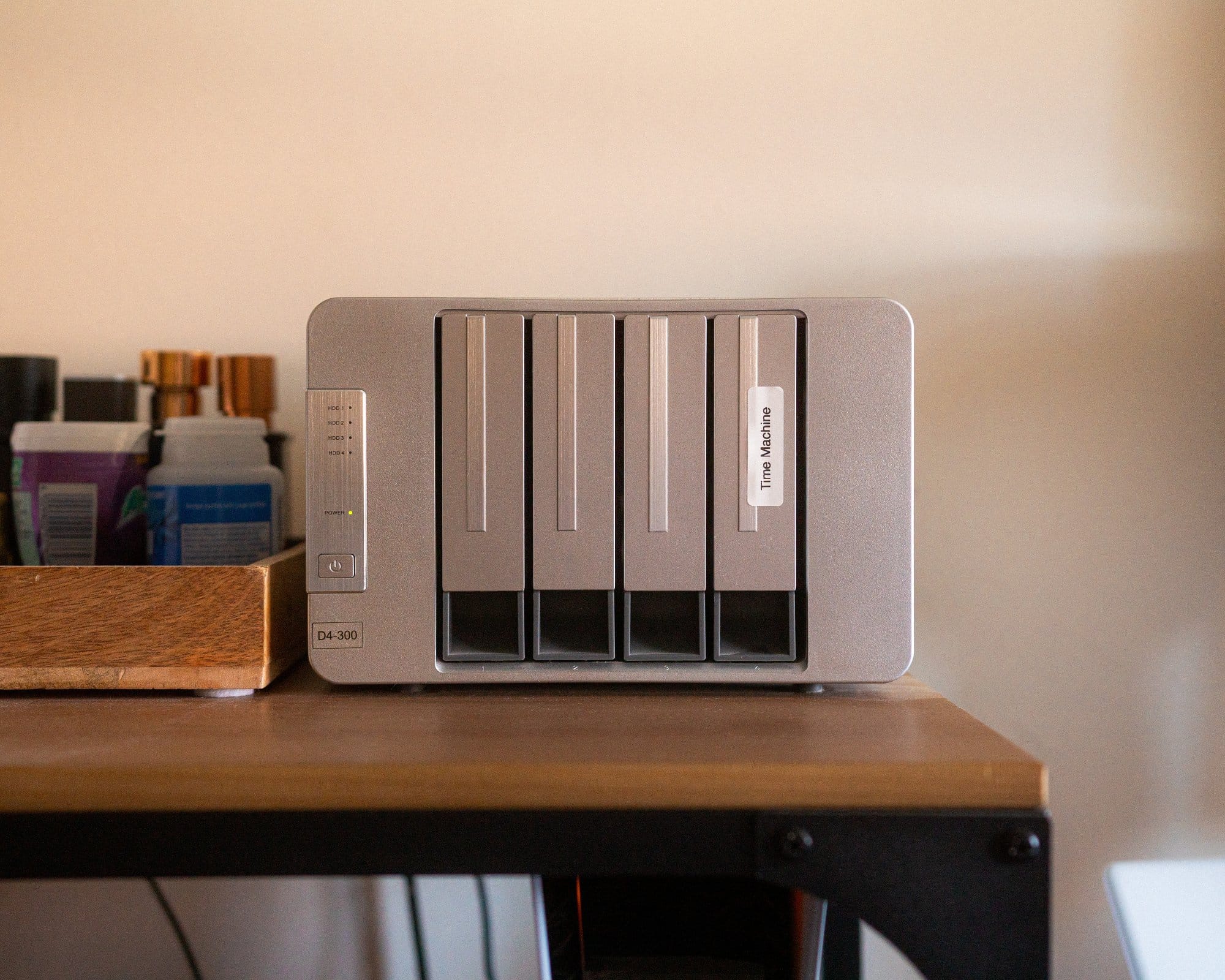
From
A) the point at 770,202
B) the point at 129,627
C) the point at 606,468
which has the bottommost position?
the point at 129,627

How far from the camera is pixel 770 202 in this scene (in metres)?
0.86

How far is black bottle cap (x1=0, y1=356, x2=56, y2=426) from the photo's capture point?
742mm

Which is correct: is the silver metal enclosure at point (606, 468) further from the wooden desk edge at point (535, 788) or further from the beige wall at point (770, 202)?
the beige wall at point (770, 202)

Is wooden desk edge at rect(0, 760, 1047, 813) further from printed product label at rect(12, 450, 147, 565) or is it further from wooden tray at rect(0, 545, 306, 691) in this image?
printed product label at rect(12, 450, 147, 565)

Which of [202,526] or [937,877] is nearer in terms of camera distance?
[937,877]

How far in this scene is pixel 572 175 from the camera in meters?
0.86

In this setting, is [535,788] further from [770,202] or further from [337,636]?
[770,202]

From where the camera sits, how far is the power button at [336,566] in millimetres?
571

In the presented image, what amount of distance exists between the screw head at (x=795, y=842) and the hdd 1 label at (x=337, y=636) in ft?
0.96

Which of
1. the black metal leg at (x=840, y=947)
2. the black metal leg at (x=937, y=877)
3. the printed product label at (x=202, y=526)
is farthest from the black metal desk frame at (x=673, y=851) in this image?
the black metal leg at (x=840, y=947)

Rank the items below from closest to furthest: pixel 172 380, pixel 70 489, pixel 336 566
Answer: pixel 336 566, pixel 70 489, pixel 172 380

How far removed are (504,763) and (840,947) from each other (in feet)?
1.78

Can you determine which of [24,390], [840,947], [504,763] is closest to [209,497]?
[24,390]

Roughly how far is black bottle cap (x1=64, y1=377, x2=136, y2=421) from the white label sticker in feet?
1.83
